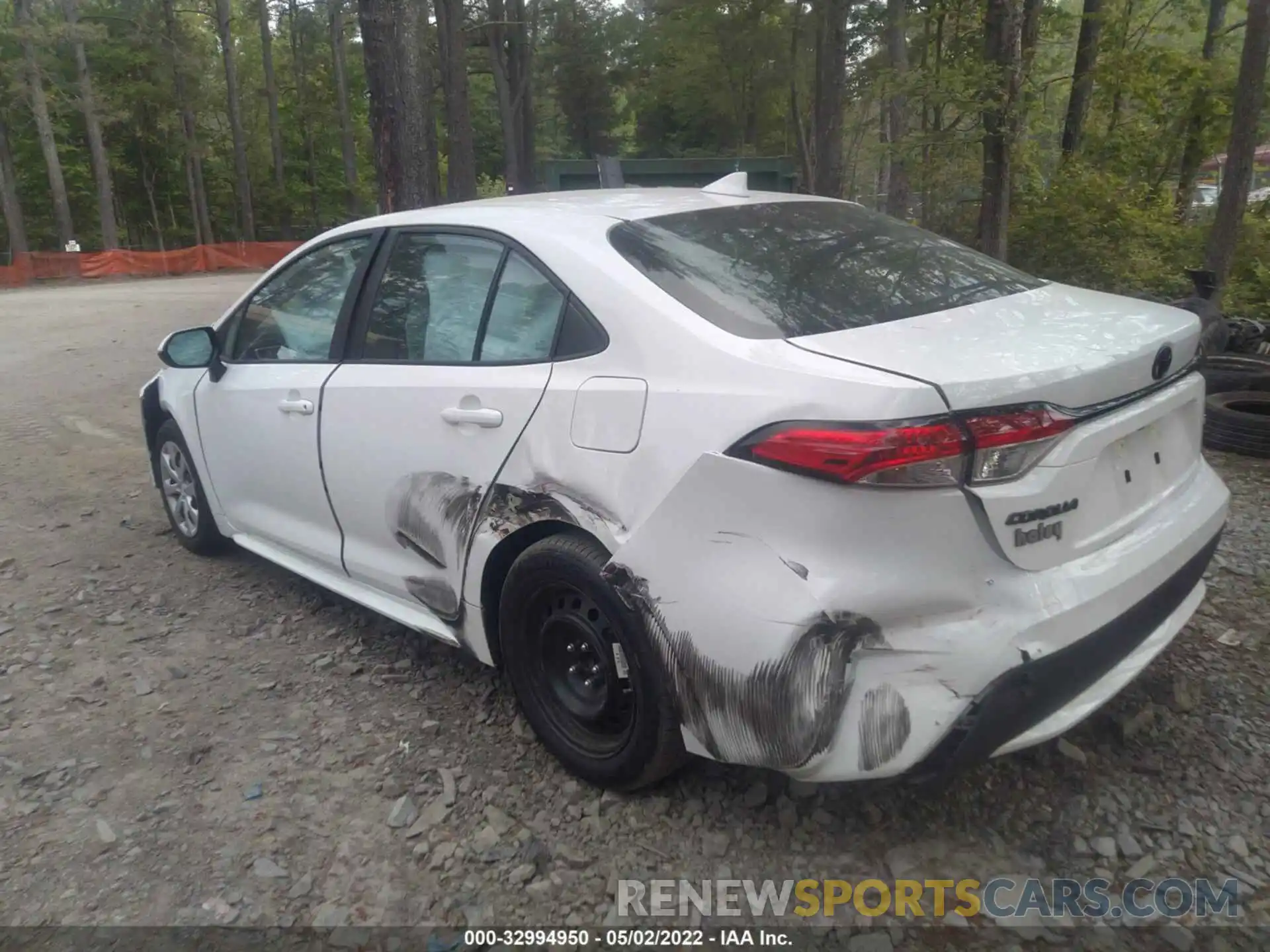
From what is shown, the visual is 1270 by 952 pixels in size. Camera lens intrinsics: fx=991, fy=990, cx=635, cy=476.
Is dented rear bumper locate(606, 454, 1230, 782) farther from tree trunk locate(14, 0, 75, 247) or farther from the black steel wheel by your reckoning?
tree trunk locate(14, 0, 75, 247)

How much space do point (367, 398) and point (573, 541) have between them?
1.10 meters

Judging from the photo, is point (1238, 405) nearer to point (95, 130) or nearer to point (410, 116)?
point (410, 116)

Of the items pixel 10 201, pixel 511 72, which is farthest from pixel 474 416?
pixel 10 201

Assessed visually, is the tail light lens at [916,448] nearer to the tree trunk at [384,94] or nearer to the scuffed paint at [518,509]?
the scuffed paint at [518,509]

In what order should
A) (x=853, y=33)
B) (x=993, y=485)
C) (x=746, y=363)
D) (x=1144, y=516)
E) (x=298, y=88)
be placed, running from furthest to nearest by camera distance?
(x=298, y=88)
(x=853, y=33)
(x=1144, y=516)
(x=746, y=363)
(x=993, y=485)

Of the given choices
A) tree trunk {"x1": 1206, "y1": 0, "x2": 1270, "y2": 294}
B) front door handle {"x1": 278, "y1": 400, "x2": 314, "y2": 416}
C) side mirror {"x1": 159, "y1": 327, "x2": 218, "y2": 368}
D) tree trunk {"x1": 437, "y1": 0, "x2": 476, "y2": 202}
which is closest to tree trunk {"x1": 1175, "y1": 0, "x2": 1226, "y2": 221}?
tree trunk {"x1": 1206, "y1": 0, "x2": 1270, "y2": 294}

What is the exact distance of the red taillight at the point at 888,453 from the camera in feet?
7.03

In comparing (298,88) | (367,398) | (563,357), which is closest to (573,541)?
(563,357)

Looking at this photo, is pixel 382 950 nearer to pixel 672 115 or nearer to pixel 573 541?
pixel 573 541

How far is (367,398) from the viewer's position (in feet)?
11.1

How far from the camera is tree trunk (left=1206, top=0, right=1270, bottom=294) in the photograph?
9070 mm

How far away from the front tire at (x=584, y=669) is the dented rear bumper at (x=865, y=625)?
0.20 meters

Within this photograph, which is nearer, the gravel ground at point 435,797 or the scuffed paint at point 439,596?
the gravel ground at point 435,797

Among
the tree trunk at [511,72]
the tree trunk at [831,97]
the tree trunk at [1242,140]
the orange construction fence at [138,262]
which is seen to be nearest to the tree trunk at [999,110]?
the tree trunk at [1242,140]
